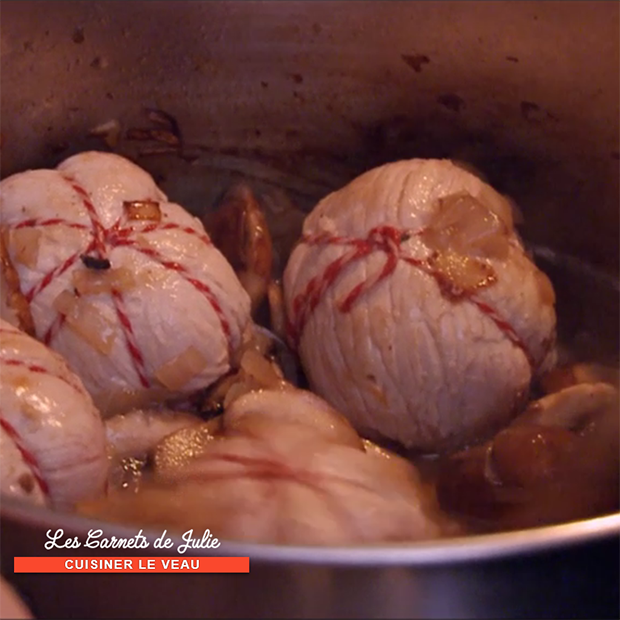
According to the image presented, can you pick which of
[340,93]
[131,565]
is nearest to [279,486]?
[131,565]

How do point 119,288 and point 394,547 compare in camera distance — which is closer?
point 394,547

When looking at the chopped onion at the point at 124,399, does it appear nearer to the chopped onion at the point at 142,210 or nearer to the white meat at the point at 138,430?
the white meat at the point at 138,430

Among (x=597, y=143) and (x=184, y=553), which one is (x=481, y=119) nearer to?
(x=597, y=143)

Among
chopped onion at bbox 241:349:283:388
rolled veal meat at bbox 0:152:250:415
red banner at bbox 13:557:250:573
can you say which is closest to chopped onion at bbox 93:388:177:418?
rolled veal meat at bbox 0:152:250:415

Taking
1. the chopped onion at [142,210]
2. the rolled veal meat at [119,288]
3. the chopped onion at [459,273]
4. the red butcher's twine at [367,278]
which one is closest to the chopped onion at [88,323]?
the rolled veal meat at [119,288]

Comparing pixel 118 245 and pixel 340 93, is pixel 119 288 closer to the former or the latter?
pixel 118 245

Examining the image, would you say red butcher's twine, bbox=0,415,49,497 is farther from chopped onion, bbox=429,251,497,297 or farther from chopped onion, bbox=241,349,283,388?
chopped onion, bbox=429,251,497,297

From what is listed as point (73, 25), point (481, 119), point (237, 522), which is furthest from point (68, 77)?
point (237, 522)
